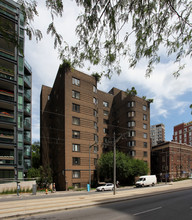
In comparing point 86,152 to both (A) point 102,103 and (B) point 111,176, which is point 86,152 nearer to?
(B) point 111,176

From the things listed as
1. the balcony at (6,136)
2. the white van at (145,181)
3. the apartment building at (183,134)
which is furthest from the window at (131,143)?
Answer: the apartment building at (183,134)

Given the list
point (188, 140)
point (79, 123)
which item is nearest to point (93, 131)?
point (79, 123)

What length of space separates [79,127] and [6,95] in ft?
51.0

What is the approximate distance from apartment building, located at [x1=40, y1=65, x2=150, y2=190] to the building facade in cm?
1311

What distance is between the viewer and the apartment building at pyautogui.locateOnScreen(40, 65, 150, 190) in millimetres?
39562

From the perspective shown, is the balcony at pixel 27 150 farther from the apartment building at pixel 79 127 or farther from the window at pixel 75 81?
the window at pixel 75 81

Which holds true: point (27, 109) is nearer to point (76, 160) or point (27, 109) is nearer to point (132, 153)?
→ point (76, 160)

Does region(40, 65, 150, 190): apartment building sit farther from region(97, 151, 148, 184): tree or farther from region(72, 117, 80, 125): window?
region(97, 151, 148, 184): tree

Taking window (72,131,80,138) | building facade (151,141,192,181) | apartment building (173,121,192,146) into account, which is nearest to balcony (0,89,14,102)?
window (72,131,80,138)

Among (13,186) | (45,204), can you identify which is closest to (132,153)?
(13,186)

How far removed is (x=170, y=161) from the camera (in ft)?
210

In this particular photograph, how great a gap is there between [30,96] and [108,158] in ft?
70.0

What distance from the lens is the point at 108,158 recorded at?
138ft

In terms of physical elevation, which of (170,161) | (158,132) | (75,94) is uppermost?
(75,94)
